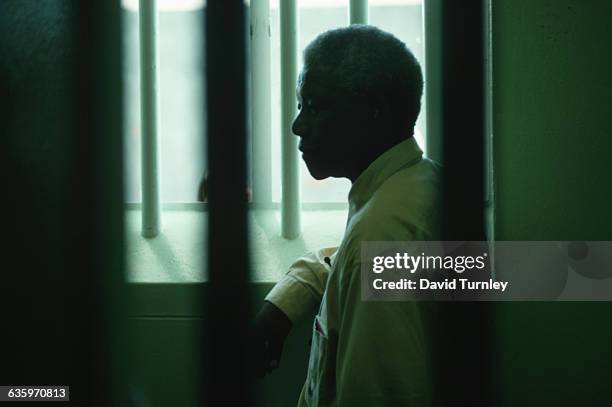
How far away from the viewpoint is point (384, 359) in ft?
2.63

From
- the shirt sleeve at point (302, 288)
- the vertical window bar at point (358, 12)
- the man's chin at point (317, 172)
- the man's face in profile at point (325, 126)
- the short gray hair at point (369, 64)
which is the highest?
the vertical window bar at point (358, 12)

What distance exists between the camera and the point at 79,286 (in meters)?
1.18

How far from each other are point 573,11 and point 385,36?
1.89 feet

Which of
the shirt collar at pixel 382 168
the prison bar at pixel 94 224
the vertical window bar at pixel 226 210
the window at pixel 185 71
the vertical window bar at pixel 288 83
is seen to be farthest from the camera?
the window at pixel 185 71

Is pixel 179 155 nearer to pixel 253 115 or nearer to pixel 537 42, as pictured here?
pixel 253 115

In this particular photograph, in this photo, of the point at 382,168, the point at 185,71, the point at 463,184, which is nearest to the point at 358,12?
the point at 185,71

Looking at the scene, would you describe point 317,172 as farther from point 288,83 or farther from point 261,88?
point 261,88

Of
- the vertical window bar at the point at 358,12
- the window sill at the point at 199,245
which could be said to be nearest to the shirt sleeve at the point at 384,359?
the window sill at the point at 199,245

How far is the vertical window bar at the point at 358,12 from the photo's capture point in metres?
1.51

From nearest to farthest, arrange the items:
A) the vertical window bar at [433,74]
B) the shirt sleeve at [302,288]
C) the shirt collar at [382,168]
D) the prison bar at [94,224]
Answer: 1. the shirt collar at [382,168]
2. the prison bar at [94,224]
3. the shirt sleeve at [302,288]
4. the vertical window bar at [433,74]

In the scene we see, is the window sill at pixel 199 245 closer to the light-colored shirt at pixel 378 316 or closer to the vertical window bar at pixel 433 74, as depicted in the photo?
the vertical window bar at pixel 433 74

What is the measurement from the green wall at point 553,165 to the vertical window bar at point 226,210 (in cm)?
74

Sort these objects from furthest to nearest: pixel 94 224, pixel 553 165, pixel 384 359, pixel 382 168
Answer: pixel 553 165, pixel 94 224, pixel 382 168, pixel 384 359

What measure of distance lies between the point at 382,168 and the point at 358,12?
69 cm
